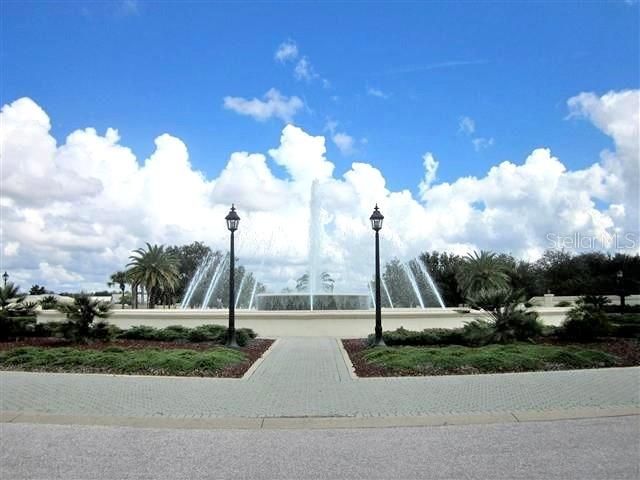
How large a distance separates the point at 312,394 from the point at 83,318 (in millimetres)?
9792

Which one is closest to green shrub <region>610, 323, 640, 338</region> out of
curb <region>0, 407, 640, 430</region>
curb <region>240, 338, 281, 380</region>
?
curb <region>240, 338, 281, 380</region>

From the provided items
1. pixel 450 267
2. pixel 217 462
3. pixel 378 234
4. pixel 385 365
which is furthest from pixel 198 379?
pixel 450 267

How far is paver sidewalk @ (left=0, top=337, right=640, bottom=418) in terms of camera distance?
24.9ft

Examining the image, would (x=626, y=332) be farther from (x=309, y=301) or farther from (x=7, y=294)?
(x=7, y=294)

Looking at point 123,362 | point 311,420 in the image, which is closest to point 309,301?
point 123,362

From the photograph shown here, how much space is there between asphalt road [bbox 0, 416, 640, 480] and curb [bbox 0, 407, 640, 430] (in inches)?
7.7

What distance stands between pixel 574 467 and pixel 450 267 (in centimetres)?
6437

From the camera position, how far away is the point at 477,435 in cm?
633

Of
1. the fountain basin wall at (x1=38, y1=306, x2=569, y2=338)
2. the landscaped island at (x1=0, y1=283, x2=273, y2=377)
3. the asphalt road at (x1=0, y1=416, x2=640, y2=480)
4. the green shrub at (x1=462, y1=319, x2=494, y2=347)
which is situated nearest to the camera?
the asphalt road at (x1=0, y1=416, x2=640, y2=480)

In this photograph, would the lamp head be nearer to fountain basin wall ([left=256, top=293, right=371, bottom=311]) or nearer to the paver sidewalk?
the paver sidewalk

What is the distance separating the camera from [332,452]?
227 inches

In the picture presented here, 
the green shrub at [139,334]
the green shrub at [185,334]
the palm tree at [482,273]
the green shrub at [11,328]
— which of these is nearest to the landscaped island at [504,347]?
the green shrub at [185,334]

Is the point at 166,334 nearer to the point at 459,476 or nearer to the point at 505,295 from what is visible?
the point at 505,295

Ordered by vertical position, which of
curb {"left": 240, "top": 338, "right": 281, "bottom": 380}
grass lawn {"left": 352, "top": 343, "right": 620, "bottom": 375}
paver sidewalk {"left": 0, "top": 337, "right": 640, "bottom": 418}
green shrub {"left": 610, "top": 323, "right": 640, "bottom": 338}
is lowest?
paver sidewalk {"left": 0, "top": 337, "right": 640, "bottom": 418}
